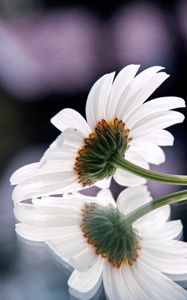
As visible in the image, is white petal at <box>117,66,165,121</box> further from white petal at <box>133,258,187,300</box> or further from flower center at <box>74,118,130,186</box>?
white petal at <box>133,258,187,300</box>

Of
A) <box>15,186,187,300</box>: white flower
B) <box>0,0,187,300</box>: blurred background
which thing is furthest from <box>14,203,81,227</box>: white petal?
<box>0,0,187,300</box>: blurred background

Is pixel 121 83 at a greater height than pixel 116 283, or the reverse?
pixel 121 83

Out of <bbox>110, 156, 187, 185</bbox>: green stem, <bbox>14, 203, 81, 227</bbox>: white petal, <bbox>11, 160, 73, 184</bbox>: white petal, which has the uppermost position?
<bbox>11, 160, 73, 184</bbox>: white petal

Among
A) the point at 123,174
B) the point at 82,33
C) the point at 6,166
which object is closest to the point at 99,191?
the point at 123,174

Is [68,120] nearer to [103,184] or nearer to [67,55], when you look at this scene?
[103,184]

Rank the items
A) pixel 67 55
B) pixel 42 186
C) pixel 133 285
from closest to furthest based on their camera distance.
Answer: pixel 133 285
pixel 42 186
pixel 67 55

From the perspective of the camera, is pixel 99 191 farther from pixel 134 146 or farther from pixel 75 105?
pixel 75 105

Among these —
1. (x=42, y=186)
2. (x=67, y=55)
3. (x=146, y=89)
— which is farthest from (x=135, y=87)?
(x=67, y=55)
